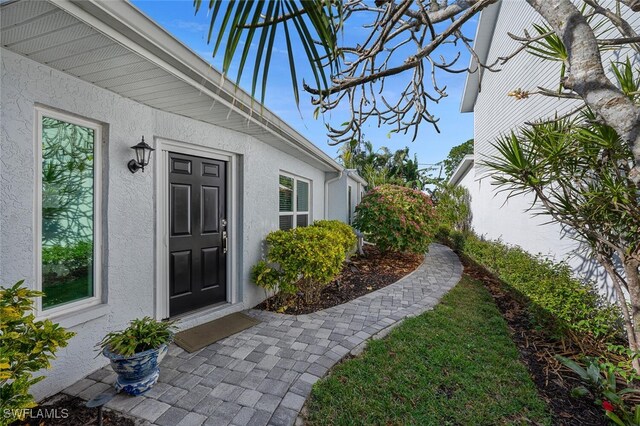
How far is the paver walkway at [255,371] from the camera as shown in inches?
99.1

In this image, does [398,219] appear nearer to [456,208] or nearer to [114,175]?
[456,208]

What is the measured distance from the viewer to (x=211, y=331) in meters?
4.02

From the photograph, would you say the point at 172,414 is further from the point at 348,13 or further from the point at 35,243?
the point at 348,13

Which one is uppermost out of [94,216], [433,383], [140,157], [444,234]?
[140,157]

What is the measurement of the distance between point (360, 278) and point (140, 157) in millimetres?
5535

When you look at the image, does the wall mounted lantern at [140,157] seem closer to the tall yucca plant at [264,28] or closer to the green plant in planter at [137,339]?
the green plant in planter at [137,339]

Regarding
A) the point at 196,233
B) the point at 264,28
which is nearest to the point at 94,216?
the point at 196,233

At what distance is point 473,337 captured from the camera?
4047 mm

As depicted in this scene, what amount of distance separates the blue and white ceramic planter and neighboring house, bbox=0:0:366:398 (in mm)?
583

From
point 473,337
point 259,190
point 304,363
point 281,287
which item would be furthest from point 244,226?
point 473,337

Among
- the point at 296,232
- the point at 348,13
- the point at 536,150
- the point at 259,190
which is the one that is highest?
the point at 348,13

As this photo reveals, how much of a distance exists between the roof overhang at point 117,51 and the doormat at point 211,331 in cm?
294

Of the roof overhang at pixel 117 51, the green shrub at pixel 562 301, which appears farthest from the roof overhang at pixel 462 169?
the roof overhang at pixel 117 51

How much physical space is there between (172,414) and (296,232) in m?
3.38
